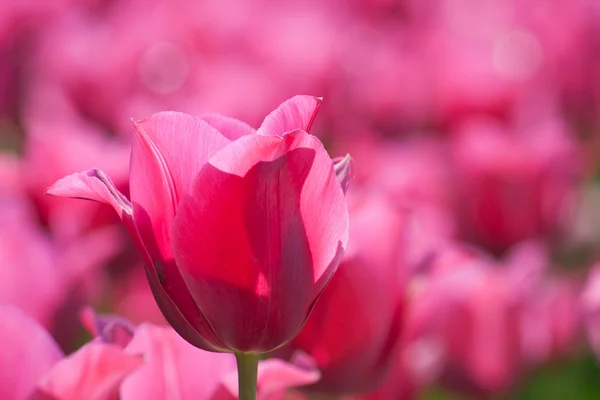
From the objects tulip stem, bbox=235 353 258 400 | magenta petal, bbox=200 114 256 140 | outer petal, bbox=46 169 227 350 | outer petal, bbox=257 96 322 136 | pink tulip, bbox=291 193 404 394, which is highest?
outer petal, bbox=257 96 322 136

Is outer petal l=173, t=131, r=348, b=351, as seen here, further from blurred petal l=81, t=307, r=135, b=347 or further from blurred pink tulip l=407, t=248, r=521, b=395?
blurred pink tulip l=407, t=248, r=521, b=395

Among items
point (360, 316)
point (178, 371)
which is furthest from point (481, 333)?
point (178, 371)

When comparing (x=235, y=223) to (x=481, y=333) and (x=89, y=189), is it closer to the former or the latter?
(x=89, y=189)

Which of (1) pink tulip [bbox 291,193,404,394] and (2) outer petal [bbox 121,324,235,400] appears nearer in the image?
(2) outer petal [bbox 121,324,235,400]

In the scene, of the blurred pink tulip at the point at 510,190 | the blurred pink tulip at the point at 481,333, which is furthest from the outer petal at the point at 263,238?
the blurred pink tulip at the point at 510,190

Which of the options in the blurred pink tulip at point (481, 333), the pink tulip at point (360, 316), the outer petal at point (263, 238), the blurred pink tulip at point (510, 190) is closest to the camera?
the outer petal at point (263, 238)

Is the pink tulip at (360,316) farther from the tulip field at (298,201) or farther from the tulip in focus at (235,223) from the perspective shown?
the tulip in focus at (235,223)

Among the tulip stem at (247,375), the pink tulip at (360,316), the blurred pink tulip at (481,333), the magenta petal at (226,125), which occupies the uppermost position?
the magenta petal at (226,125)

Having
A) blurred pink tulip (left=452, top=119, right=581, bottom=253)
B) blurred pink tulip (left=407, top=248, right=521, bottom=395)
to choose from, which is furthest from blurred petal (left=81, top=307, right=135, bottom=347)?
blurred pink tulip (left=452, top=119, right=581, bottom=253)
